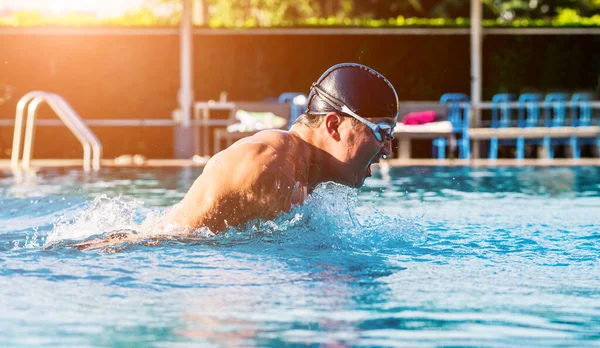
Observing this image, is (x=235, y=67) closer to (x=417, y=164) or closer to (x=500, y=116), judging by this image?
(x=500, y=116)

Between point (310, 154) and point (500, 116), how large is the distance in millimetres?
13083

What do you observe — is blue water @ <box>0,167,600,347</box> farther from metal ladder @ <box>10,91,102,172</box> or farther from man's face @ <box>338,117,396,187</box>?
metal ladder @ <box>10,91,102,172</box>

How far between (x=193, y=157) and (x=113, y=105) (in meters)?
3.47

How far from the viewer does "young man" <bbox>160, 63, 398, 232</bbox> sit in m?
4.11

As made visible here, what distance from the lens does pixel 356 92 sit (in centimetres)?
418

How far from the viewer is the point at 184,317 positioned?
3213 millimetres

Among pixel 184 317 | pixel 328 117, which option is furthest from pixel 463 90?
pixel 184 317

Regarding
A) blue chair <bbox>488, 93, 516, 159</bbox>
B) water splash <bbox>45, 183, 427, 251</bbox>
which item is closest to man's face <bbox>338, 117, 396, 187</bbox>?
water splash <bbox>45, 183, 427, 251</bbox>

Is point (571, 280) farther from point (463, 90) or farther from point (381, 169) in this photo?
point (463, 90)

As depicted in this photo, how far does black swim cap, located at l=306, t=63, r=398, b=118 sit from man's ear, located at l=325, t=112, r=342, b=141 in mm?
28

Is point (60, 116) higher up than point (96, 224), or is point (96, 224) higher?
point (60, 116)

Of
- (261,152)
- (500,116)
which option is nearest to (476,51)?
(500,116)

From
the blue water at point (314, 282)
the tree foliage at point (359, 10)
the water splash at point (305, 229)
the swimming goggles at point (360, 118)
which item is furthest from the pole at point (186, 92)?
the swimming goggles at point (360, 118)

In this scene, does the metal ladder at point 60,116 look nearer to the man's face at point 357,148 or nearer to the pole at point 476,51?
the pole at point 476,51
